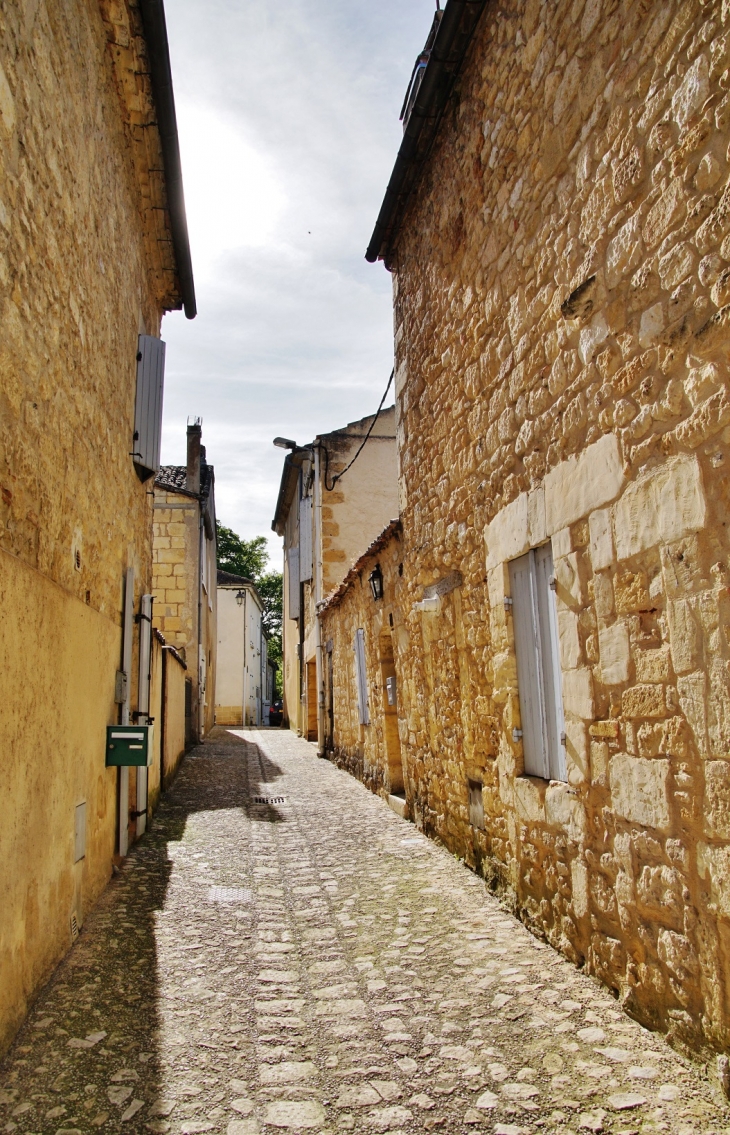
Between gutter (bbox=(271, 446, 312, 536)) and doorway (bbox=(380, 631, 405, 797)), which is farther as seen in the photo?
gutter (bbox=(271, 446, 312, 536))

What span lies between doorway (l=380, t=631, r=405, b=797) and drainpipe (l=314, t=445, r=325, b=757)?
4.96 metres

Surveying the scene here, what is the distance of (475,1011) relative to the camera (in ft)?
9.91

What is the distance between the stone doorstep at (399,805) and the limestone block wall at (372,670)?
→ 10.1 inches

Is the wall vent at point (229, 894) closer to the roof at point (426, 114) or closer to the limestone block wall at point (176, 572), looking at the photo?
the roof at point (426, 114)

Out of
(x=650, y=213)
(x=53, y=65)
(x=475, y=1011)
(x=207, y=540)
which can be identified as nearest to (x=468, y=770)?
(x=475, y=1011)

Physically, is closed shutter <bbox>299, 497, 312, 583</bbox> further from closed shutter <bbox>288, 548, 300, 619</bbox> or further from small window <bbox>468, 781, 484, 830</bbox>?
small window <bbox>468, 781, 484, 830</bbox>

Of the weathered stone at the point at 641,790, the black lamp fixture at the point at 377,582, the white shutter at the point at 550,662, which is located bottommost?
the weathered stone at the point at 641,790

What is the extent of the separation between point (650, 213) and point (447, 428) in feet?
8.84

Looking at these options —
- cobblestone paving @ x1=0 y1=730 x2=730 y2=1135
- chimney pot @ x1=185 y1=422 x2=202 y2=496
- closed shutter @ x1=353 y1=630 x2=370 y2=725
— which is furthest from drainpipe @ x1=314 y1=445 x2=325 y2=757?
cobblestone paving @ x1=0 y1=730 x2=730 y2=1135

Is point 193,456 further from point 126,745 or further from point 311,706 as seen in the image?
point 126,745

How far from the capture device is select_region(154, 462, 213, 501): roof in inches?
579

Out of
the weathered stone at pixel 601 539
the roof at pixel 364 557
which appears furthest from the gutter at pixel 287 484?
the weathered stone at pixel 601 539

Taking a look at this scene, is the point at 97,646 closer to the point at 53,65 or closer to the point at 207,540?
the point at 53,65

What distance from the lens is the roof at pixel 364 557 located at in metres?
7.06
